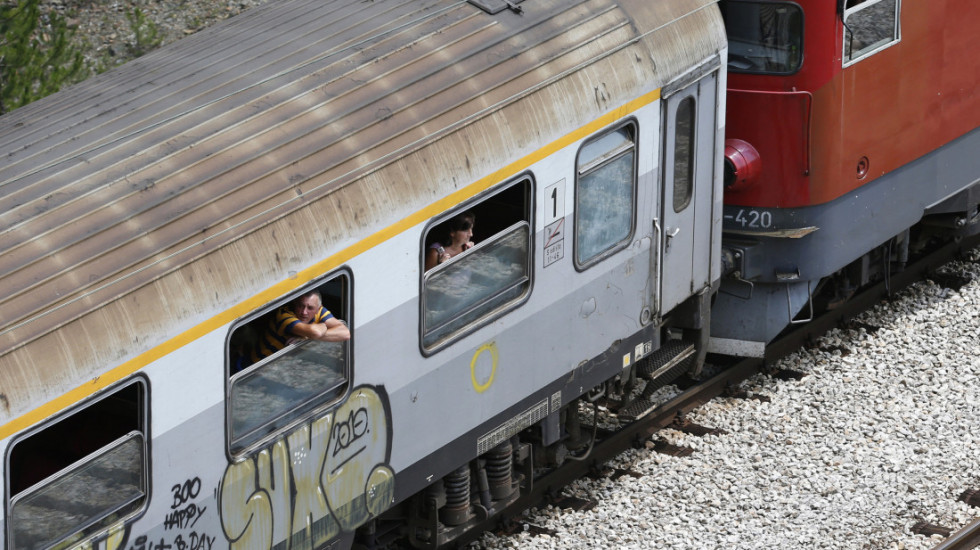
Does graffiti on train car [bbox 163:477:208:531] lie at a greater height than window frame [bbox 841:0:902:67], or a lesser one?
lesser

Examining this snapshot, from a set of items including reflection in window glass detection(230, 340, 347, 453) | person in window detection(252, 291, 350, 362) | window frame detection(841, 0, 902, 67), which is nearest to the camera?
reflection in window glass detection(230, 340, 347, 453)

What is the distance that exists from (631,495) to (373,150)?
3.60 meters

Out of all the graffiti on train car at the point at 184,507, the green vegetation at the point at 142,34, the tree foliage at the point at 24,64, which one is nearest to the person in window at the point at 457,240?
the graffiti on train car at the point at 184,507

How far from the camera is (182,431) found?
23.0 ft

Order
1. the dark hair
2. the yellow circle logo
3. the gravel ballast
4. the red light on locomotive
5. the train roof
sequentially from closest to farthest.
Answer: the train roof
the dark hair
the yellow circle logo
the gravel ballast
the red light on locomotive

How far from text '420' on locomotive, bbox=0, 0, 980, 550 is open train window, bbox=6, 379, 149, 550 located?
12 millimetres

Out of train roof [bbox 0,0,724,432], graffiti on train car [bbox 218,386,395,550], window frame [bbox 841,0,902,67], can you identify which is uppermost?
train roof [bbox 0,0,724,432]

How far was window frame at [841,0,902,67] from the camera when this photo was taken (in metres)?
10.9

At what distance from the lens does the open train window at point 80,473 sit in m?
6.56

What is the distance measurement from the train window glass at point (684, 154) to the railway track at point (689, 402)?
6.10ft

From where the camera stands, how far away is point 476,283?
8.55 metres

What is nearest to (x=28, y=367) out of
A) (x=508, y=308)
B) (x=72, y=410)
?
(x=72, y=410)

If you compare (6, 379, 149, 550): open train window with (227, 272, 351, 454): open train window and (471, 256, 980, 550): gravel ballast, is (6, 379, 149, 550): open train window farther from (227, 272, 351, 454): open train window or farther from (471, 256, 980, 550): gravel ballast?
(471, 256, 980, 550): gravel ballast

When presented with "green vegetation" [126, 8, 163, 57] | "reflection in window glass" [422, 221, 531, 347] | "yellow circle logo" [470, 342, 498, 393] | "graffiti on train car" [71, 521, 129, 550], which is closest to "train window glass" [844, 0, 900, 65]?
"reflection in window glass" [422, 221, 531, 347]
